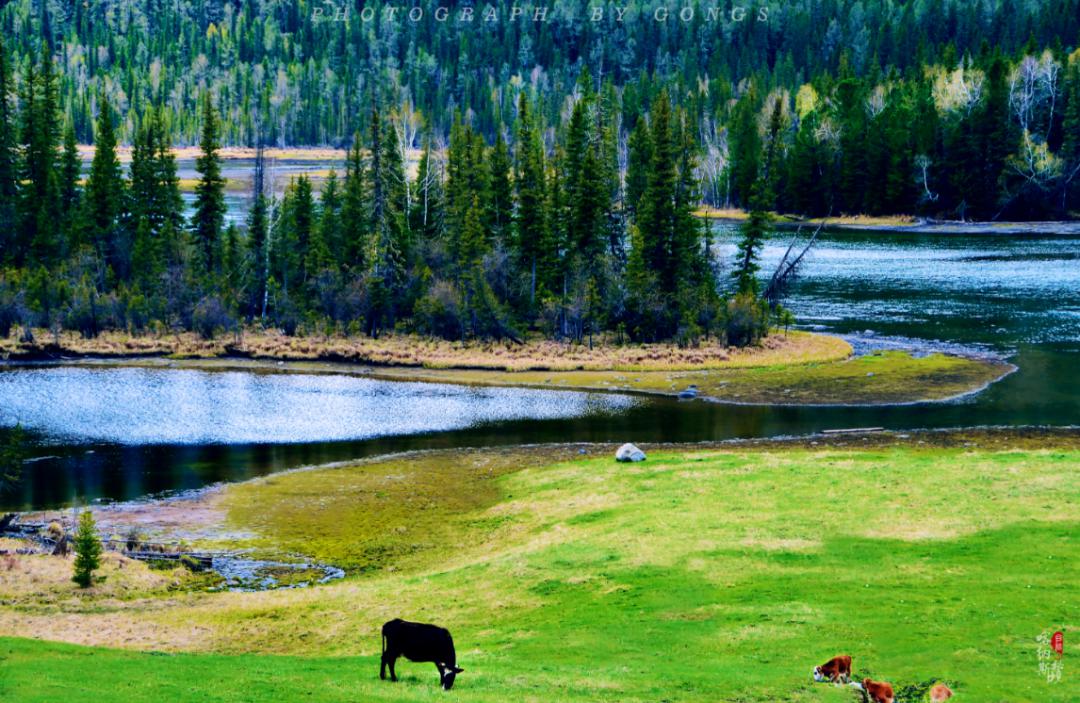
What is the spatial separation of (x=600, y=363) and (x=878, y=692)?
5443cm

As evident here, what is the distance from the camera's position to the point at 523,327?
81.2 m

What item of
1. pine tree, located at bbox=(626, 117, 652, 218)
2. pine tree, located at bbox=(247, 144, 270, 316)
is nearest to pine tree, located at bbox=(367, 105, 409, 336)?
pine tree, located at bbox=(247, 144, 270, 316)

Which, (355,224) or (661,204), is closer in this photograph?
(661,204)

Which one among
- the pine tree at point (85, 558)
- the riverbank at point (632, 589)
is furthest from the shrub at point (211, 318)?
the pine tree at point (85, 558)

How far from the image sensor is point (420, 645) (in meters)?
20.1

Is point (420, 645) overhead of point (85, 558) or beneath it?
overhead

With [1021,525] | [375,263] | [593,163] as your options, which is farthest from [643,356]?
[1021,525]

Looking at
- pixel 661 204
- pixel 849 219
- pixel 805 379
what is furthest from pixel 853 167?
pixel 805 379

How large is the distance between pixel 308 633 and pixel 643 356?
160 feet

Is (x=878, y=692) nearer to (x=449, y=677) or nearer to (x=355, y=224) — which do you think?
(x=449, y=677)

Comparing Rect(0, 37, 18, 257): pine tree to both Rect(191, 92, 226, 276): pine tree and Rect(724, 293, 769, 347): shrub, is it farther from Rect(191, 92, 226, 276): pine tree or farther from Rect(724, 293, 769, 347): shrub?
Rect(724, 293, 769, 347): shrub

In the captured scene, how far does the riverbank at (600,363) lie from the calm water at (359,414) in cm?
260

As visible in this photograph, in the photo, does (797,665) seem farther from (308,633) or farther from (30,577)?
(30,577)

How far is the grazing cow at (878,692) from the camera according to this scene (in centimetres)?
1811
